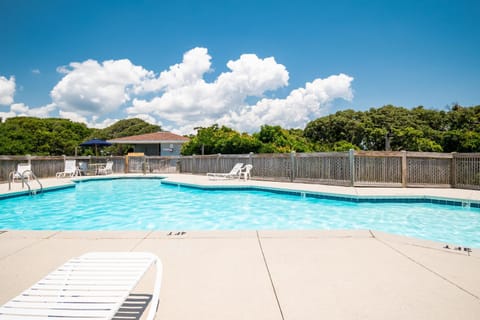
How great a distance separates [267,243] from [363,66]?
73.8 feet

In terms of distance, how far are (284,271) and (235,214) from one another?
16.0ft

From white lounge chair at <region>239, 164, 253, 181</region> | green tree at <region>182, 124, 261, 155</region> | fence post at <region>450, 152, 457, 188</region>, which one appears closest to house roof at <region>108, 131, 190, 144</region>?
green tree at <region>182, 124, 261, 155</region>

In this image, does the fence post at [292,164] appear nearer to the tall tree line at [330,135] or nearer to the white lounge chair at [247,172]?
the white lounge chair at [247,172]

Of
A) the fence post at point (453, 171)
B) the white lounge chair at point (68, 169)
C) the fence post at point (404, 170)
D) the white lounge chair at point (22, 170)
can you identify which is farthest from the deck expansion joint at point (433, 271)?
the white lounge chair at point (68, 169)

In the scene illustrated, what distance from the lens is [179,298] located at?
2141 mm

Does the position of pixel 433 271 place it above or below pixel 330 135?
below

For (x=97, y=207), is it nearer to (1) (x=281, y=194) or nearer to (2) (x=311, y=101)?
(1) (x=281, y=194)

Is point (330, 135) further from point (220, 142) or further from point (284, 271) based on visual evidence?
point (284, 271)

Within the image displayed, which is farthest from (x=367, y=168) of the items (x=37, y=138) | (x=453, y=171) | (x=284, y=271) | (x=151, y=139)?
(x=37, y=138)

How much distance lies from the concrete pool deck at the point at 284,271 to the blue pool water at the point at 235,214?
2362 millimetres

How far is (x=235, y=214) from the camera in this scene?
7.47 metres

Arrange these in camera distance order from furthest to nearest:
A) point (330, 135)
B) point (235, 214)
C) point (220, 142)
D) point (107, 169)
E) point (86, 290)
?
point (330, 135) < point (220, 142) < point (107, 169) < point (235, 214) < point (86, 290)

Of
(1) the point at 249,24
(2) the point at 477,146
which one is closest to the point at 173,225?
(1) the point at 249,24

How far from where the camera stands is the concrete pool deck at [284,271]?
6.52 feet
